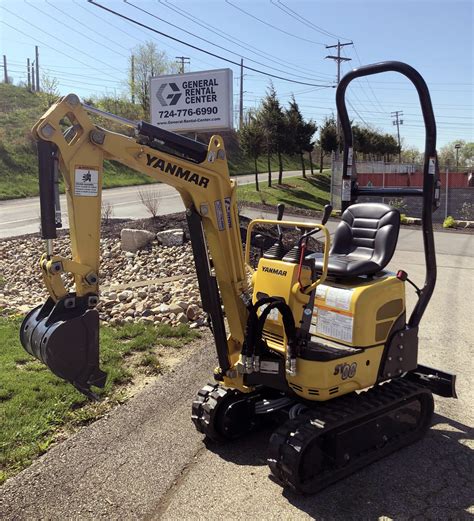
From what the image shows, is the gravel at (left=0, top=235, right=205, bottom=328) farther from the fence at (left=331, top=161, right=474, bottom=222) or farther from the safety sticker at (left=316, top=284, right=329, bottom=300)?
the fence at (left=331, top=161, right=474, bottom=222)

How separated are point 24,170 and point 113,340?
29.7m

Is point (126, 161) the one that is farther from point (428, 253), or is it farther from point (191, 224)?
point (428, 253)

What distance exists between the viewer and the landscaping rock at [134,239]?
11.6 m

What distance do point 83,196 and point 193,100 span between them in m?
12.8

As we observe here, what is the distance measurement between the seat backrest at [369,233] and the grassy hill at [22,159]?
25.8 m

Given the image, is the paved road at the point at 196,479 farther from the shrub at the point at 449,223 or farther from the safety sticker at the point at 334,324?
the shrub at the point at 449,223

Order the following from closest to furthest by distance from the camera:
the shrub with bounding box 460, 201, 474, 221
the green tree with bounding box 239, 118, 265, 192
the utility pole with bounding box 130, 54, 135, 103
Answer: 1. the shrub with bounding box 460, 201, 474, 221
2. the green tree with bounding box 239, 118, 265, 192
3. the utility pole with bounding box 130, 54, 135, 103

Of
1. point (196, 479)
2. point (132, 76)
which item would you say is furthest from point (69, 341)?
point (132, 76)

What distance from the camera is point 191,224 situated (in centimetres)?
399

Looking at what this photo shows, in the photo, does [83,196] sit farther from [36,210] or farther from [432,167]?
[36,210]

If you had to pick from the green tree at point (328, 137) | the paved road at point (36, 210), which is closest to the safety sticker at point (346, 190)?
the paved road at point (36, 210)

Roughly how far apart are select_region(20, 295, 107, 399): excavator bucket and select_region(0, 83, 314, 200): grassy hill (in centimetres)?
2619

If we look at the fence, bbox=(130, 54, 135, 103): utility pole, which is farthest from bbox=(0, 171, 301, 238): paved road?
bbox=(130, 54, 135, 103): utility pole

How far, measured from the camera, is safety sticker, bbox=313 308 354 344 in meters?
4.12
